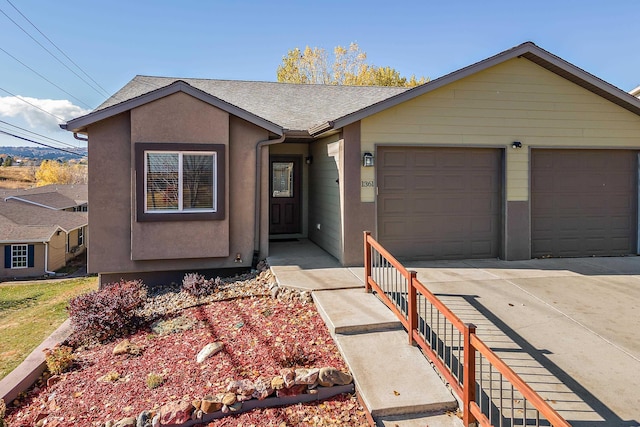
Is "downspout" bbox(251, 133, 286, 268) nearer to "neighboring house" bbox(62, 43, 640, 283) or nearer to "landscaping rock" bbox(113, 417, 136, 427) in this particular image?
"neighboring house" bbox(62, 43, 640, 283)

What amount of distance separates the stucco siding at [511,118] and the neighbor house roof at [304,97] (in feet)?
0.87

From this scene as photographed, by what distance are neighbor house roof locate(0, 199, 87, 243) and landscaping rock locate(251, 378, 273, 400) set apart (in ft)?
74.7

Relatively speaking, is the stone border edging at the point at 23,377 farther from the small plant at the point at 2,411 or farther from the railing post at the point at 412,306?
the railing post at the point at 412,306

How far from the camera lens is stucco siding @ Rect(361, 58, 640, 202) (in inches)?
324

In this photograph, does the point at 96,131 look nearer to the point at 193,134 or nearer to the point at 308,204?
the point at 193,134

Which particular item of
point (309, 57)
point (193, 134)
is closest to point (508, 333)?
point (193, 134)

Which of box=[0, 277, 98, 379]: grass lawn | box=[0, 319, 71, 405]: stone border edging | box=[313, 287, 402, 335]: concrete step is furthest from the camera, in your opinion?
box=[0, 277, 98, 379]: grass lawn

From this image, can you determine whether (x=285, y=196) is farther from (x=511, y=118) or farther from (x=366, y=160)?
(x=511, y=118)

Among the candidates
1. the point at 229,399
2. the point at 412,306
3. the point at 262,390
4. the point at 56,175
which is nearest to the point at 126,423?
the point at 229,399

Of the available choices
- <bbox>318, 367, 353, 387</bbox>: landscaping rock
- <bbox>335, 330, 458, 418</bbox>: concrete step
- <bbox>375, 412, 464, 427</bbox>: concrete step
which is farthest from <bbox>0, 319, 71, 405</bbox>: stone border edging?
<bbox>375, 412, 464, 427</bbox>: concrete step

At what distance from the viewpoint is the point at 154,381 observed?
4309 mm

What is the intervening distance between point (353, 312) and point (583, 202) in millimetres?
6889

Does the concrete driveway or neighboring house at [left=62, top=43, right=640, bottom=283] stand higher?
neighboring house at [left=62, top=43, right=640, bottom=283]

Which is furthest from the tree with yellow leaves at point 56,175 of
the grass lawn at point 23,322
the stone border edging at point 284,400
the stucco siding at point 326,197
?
the stone border edging at point 284,400
